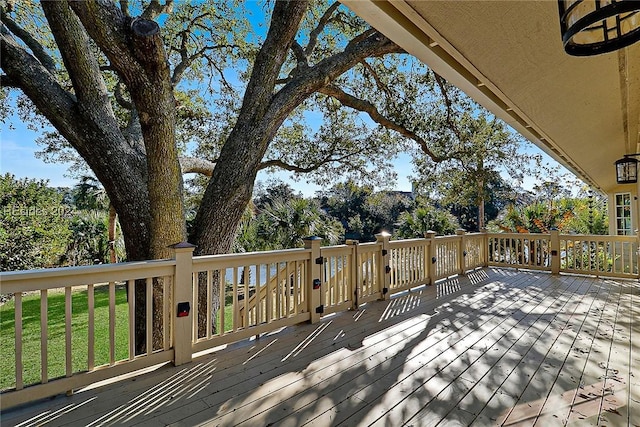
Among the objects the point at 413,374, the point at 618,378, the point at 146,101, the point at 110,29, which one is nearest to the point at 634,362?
the point at 618,378

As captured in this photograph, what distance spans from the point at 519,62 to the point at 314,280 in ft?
8.79

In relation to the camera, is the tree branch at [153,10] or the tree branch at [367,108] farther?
the tree branch at [367,108]

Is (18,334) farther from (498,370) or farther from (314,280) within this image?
(498,370)

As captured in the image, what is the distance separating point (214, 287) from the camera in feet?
13.8

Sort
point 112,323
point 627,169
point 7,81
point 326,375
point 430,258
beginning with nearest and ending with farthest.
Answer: point 112,323 → point 326,375 → point 7,81 → point 627,169 → point 430,258

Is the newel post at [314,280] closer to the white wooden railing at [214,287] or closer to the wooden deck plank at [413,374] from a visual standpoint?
the white wooden railing at [214,287]

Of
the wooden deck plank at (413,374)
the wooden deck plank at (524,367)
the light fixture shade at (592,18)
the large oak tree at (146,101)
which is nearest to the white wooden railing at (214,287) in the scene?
the large oak tree at (146,101)

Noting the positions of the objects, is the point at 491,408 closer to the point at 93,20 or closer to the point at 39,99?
the point at 93,20

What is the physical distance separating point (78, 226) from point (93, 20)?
13.9 meters

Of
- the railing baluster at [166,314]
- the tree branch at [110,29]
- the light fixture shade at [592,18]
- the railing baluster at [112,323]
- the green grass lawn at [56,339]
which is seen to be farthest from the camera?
the green grass lawn at [56,339]

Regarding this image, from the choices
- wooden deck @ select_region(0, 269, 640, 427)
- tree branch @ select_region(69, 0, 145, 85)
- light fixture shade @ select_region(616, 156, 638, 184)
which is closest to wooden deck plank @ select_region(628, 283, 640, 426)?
wooden deck @ select_region(0, 269, 640, 427)

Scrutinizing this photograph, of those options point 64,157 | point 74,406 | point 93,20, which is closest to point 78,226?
point 64,157

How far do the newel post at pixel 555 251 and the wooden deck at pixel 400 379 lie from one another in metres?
2.67

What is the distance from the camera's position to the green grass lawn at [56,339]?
15.6ft
